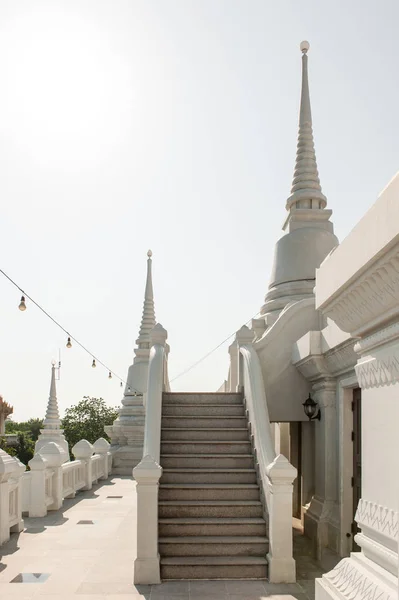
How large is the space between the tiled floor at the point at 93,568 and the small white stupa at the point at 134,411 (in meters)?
9.17

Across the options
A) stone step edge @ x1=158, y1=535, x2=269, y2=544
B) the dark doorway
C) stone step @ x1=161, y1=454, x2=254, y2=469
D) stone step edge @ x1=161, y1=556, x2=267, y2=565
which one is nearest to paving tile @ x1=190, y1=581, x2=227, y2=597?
stone step edge @ x1=161, y1=556, x2=267, y2=565

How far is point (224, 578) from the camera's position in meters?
7.54

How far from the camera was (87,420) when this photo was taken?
4288 centimetres

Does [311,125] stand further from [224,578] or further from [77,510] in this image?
[224,578]

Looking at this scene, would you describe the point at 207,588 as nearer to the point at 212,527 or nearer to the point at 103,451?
the point at 212,527

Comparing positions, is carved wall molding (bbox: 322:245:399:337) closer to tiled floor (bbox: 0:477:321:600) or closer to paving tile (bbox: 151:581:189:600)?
tiled floor (bbox: 0:477:321:600)

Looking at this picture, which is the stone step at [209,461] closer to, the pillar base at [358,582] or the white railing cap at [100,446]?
the pillar base at [358,582]

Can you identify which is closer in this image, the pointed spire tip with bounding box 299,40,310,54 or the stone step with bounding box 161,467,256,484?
the stone step with bounding box 161,467,256,484

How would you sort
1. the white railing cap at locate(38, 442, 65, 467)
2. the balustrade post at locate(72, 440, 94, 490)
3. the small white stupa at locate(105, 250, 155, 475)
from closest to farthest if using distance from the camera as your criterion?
the white railing cap at locate(38, 442, 65, 467) < the balustrade post at locate(72, 440, 94, 490) < the small white stupa at locate(105, 250, 155, 475)

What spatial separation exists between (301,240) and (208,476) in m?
7.11

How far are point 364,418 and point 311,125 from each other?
14.6 meters

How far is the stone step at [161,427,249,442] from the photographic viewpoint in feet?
32.9

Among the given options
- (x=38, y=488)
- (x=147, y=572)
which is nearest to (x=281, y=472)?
(x=147, y=572)

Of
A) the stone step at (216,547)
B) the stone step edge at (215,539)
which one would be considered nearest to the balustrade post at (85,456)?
the stone step edge at (215,539)
